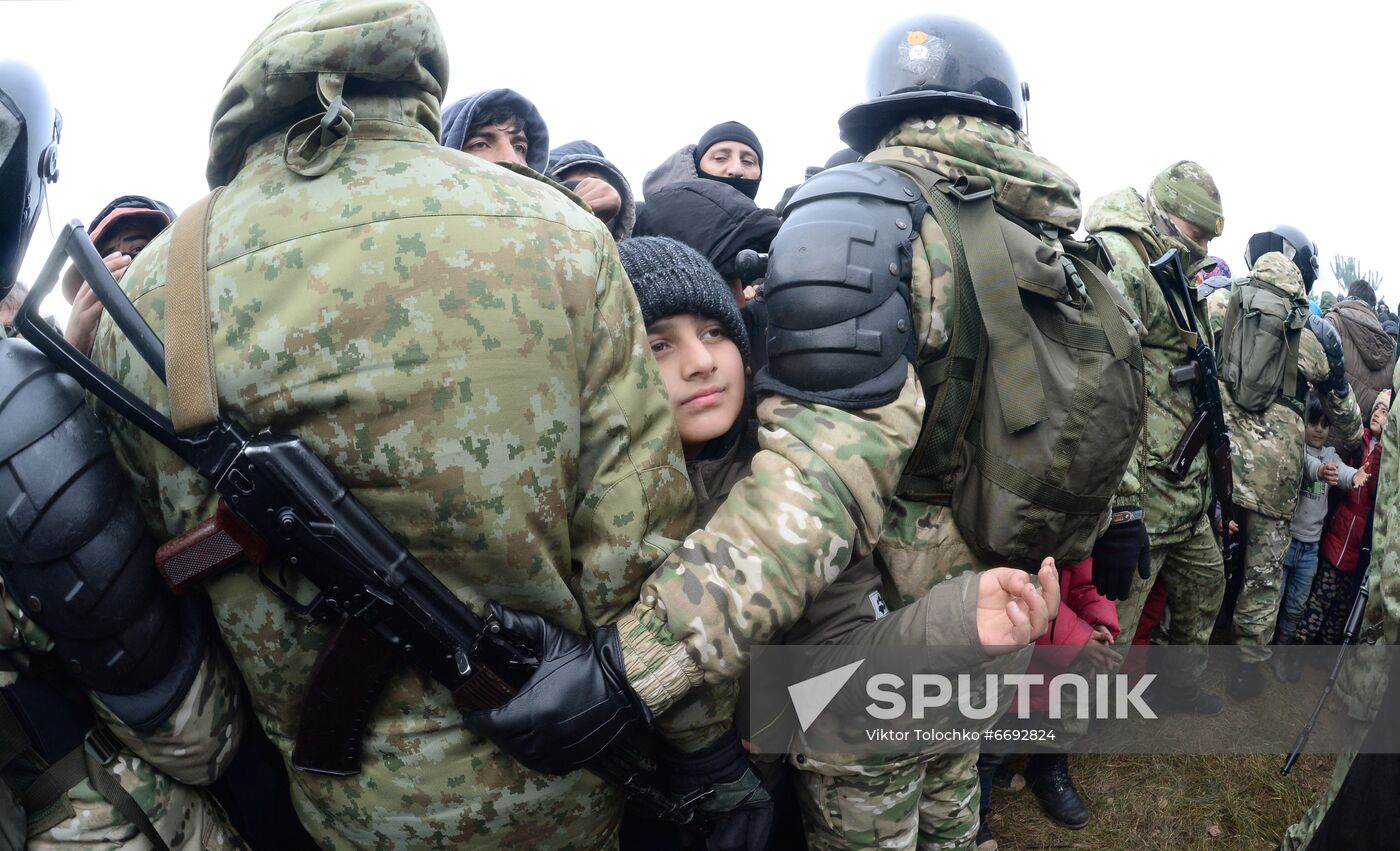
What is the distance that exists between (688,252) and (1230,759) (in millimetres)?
3737

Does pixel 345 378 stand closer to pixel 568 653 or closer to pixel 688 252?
pixel 568 653

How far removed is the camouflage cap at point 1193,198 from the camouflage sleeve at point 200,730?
4.55m

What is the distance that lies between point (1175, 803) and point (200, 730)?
3731 mm

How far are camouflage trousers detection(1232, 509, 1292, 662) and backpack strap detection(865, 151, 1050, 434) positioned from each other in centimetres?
356

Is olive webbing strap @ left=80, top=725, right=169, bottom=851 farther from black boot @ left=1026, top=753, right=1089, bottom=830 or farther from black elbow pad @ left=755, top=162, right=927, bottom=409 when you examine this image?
black boot @ left=1026, top=753, right=1089, bottom=830

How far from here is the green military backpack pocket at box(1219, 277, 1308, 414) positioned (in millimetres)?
4520

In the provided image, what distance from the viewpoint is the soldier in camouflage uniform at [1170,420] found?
147 inches

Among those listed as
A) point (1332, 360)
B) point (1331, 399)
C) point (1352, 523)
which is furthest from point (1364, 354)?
point (1352, 523)

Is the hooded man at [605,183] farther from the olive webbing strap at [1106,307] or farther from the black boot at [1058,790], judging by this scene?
the black boot at [1058,790]

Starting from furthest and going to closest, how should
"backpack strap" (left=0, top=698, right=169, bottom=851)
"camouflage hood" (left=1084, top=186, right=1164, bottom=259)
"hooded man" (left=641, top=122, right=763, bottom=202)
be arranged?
"hooded man" (left=641, top=122, right=763, bottom=202)
"camouflage hood" (left=1084, top=186, right=1164, bottom=259)
"backpack strap" (left=0, top=698, right=169, bottom=851)

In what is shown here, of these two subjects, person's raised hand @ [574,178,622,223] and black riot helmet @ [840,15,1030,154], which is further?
person's raised hand @ [574,178,622,223]

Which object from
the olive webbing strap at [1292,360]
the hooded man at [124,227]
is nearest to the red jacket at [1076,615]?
the olive webbing strap at [1292,360]

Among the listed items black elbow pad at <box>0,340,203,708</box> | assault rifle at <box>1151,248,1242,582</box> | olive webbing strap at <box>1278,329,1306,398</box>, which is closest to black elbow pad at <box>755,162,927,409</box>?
black elbow pad at <box>0,340,203,708</box>

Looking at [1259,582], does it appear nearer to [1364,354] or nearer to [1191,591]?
[1191,591]
